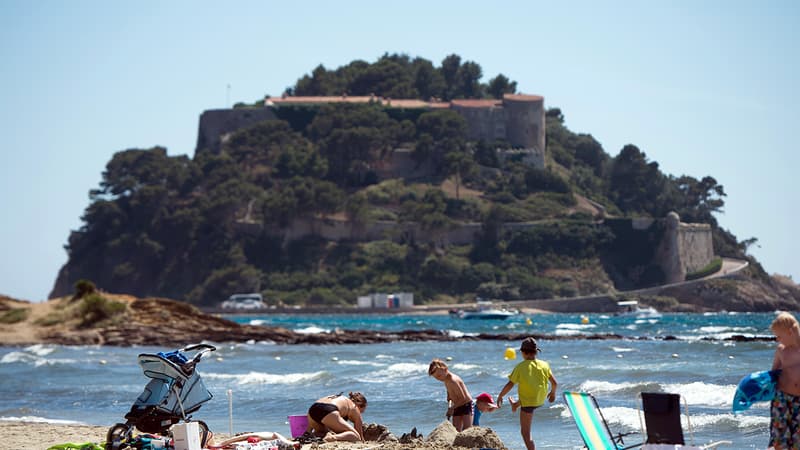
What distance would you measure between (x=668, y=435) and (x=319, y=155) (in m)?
85.6

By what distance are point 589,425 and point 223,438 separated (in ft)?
12.3

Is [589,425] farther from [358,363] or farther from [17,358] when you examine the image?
[17,358]

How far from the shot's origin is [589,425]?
855cm

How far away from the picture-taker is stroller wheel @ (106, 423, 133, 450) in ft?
28.8

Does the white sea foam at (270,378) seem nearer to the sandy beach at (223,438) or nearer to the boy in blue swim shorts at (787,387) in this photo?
the sandy beach at (223,438)

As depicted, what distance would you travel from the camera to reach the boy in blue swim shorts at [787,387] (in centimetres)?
713

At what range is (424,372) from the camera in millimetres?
20750

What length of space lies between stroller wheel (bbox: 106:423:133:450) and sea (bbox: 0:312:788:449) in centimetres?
110

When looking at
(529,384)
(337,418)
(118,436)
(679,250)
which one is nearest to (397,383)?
(337,418)

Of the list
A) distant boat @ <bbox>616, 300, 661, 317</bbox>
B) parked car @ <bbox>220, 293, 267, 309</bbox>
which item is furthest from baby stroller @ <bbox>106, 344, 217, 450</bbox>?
parked car @ <bbox>220, 293, 267, 309</bbox>

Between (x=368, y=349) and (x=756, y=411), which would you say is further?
(x=368, y=349)

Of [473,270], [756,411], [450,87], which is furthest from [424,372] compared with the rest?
[450,87]

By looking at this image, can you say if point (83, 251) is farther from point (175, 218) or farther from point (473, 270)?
point (473, 270)

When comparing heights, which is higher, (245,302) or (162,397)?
(245,302)
